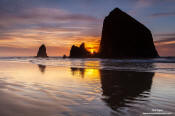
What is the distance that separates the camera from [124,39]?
263ft

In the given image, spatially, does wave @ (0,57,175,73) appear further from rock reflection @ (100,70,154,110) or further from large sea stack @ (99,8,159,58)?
large sea stack @ (99,8,159,58)

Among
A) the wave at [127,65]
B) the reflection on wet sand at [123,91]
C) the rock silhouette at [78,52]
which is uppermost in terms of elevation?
the rock silhouette at [78,52]

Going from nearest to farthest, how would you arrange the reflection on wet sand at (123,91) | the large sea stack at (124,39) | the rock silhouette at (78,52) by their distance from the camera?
1. the reflection on wet sand at (123,91)
2. the large sea stack at (124,39)
3. the rock silhouette at (78,52)

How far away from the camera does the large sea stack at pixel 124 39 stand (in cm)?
7753

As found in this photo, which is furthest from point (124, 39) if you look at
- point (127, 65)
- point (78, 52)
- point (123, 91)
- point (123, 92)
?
point (123, 92)

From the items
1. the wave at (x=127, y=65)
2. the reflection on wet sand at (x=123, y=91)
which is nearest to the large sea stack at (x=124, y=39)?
the wave at (x=127, y=65)

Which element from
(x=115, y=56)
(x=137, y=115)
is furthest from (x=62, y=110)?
(x=115, y=56)

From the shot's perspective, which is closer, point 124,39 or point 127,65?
point 127,65

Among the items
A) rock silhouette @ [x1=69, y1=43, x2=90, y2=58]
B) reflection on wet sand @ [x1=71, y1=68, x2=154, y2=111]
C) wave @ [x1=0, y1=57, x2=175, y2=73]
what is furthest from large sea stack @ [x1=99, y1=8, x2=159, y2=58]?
reflection on wet sand @ [x1=71, y1=68, x2=154, y2=111]

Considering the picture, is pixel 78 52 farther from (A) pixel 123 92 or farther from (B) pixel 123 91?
(A) pixel 123 92

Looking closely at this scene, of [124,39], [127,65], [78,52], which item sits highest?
[124,39]

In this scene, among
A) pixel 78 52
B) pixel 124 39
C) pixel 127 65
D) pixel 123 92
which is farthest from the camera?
pixel 78 52

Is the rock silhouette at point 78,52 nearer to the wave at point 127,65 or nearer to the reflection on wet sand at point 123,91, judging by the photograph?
the wave at point 127,65

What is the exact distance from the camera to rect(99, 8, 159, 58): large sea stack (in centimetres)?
7753
